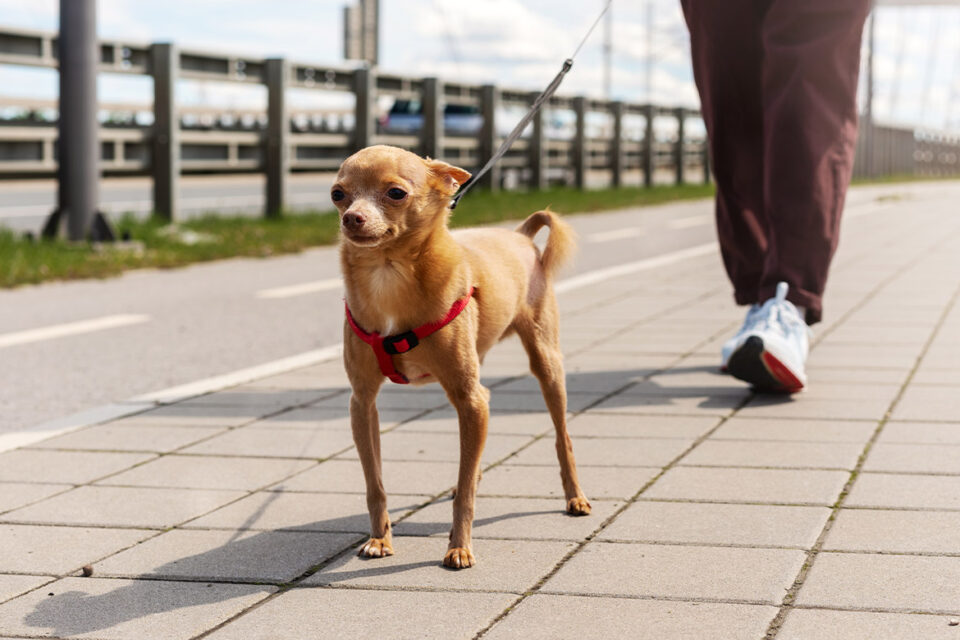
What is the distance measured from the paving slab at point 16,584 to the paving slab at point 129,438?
140cm

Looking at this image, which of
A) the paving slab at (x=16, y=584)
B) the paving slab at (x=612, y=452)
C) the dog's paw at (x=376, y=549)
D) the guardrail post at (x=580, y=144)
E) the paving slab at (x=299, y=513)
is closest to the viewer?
the paving slab at (x=16, y=584)

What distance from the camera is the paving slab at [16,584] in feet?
10.5

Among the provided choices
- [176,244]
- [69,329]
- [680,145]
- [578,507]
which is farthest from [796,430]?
[680,145]

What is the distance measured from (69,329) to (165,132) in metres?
6.35

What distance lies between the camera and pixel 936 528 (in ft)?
11.7

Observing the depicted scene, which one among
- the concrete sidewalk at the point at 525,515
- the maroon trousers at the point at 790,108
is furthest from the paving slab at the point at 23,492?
the maroon trousers at the point at 790,108

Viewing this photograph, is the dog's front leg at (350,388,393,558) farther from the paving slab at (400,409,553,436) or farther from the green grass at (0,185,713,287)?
the green grass at (0,185,713,287)

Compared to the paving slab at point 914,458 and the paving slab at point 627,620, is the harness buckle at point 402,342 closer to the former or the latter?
the paving slab at point 627,620

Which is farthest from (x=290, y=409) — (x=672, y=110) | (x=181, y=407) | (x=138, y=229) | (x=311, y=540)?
(x=672, y=110)

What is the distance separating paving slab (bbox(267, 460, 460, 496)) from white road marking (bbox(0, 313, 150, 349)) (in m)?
3.26

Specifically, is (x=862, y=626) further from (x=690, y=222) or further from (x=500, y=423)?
(x=690, y=222)

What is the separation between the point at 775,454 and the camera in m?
4.47

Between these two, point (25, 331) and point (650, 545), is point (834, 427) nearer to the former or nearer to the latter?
point (650, 545)

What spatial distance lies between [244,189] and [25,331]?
18696mm
